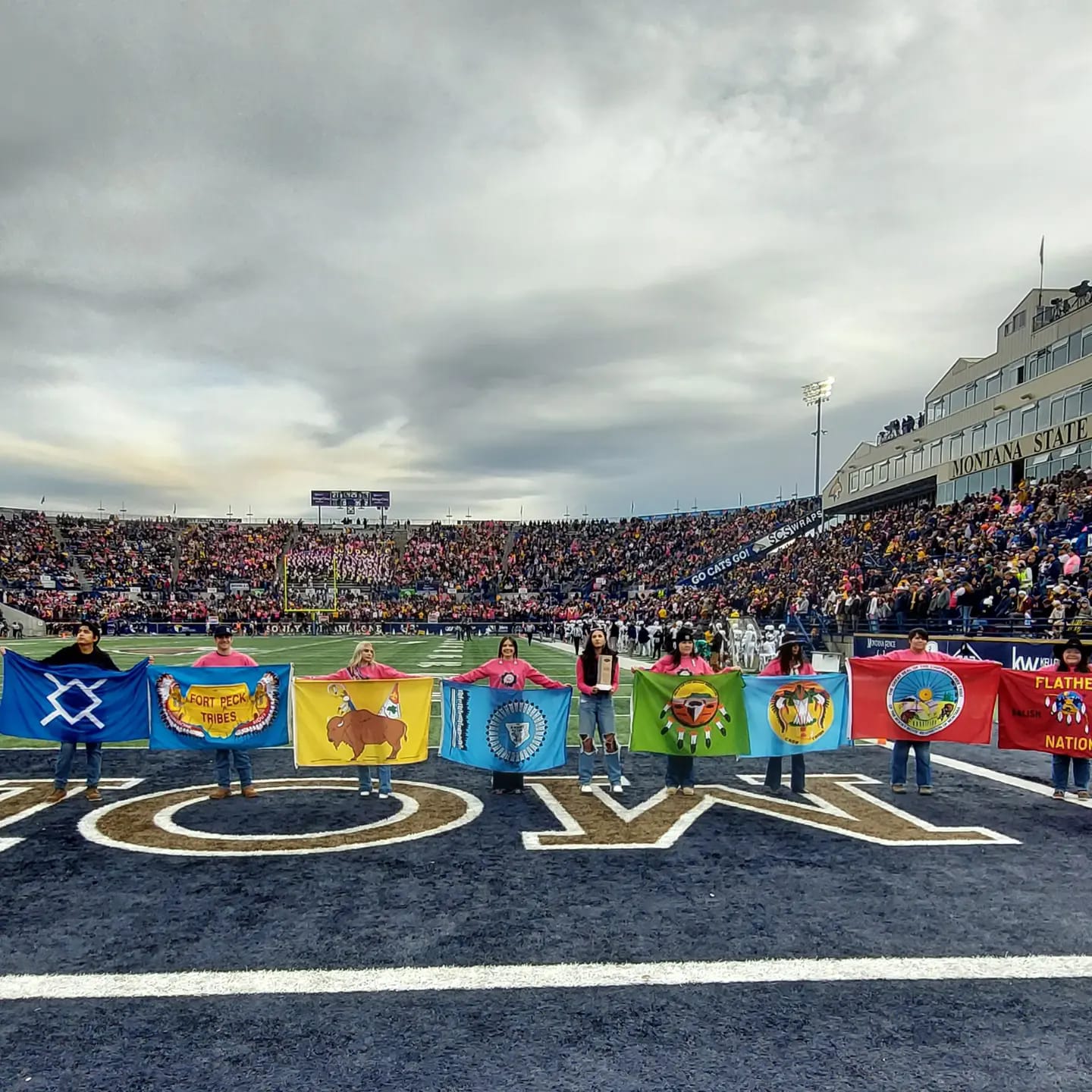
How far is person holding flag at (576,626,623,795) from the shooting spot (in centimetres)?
953

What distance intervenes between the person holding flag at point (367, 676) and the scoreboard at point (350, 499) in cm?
8294

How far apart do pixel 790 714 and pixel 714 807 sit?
66.4 inches

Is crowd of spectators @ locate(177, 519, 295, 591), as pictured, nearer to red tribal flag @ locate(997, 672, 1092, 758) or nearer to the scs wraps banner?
the scs wraps banner

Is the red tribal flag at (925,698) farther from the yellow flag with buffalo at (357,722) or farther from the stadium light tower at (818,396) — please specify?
the stadium light tower at (818,396)

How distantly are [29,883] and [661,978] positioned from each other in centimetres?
507

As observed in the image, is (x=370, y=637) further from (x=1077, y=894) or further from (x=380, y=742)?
(x=1077, y=894)

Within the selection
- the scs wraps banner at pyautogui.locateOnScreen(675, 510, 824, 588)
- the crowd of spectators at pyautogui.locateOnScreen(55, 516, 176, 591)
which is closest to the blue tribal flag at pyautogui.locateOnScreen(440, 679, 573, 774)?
the scs wraps banner at pyautogui.locateOnScreen(675, 510, 824, 588)

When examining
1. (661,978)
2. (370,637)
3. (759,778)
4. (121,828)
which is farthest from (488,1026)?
(370,637)

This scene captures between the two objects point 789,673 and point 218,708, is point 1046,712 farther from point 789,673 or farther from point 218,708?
point 218,708

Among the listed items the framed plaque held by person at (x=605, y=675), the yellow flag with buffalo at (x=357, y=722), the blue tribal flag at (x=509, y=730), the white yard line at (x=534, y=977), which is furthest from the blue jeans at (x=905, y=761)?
the yellow flag with buffalo at (x=357, y=722)

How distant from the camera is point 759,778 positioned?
10531 mm

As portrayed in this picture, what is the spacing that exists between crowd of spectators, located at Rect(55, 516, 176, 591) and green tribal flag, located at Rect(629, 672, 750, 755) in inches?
2580

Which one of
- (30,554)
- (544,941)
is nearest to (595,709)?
(544,941)

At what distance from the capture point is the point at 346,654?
110 feet
